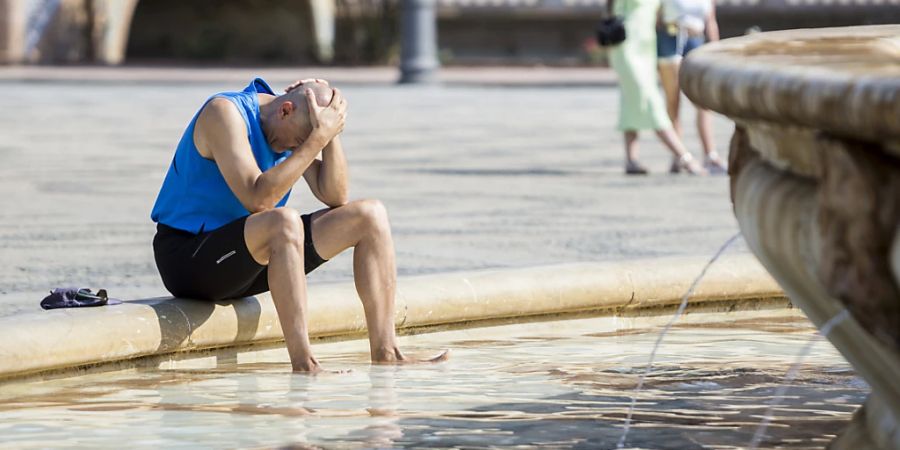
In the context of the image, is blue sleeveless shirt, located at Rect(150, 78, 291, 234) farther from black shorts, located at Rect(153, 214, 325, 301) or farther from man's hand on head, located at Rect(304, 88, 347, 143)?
man's hand on head, located at Rect(304, 88, 347, 143)

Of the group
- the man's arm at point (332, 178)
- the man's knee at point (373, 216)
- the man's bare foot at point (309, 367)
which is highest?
the man's arm at point (332, 178)

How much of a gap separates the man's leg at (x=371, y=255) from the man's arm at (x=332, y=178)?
8 centimetres

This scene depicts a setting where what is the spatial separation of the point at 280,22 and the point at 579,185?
25357 mm

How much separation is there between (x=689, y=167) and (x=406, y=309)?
5.50 m

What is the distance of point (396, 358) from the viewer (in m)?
4.98

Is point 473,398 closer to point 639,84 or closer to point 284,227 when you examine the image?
point 284,227

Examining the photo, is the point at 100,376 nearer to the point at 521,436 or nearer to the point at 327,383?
the point at 327,383

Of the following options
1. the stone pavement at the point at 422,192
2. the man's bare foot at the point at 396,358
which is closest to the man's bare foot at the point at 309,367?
the man's bare foot at the point at 396,358

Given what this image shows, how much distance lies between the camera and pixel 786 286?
3.11 meters

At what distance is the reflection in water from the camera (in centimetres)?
397

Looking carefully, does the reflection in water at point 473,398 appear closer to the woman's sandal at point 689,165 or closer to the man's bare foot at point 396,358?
the man's bare foot at point 396,358

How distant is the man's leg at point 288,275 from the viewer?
4777 millimetres

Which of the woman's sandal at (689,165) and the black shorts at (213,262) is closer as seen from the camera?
the black shorts at (213,262)

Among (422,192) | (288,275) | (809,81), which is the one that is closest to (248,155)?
(288,275)
